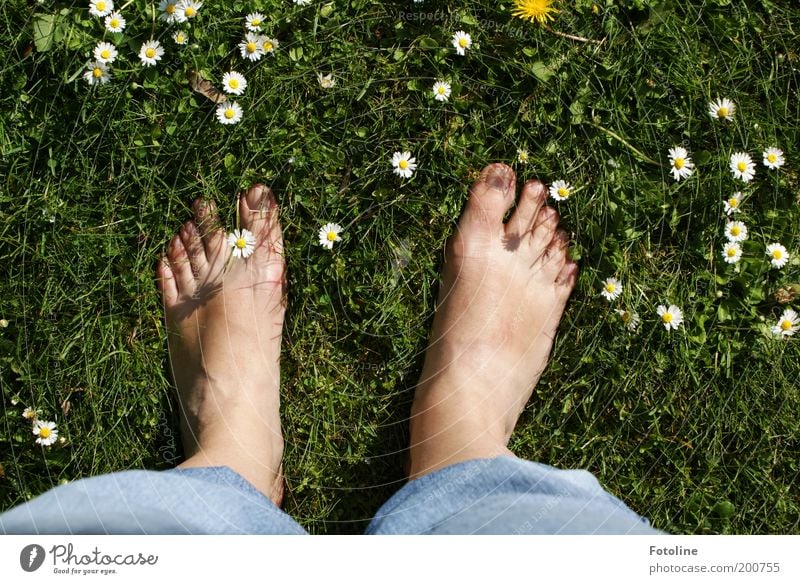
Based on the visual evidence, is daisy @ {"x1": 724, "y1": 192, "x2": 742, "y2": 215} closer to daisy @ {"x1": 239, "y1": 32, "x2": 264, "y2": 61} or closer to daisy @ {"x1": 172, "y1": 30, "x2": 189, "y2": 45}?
daisy @ {"x1": 239, "y1": 32, "x2": 264, "y2": 61}

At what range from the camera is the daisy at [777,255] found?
1712 millimetres

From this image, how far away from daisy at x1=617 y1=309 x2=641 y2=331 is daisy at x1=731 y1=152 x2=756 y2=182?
1.36ft

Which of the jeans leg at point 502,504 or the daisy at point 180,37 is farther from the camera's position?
the daisy at point 180,37

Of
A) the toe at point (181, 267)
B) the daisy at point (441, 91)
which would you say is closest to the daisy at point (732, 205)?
the daisy at point (441, 91)

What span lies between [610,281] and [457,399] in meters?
0.47

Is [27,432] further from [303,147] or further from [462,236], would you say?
[462,236]

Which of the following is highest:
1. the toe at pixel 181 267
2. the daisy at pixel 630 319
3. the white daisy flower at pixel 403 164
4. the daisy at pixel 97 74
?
the daisy at pixel 97 74

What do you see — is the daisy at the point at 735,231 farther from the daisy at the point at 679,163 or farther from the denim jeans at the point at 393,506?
the denim jeans at the point at 393,506

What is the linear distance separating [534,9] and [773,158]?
2.24ft

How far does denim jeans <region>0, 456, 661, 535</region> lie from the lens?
1.47m

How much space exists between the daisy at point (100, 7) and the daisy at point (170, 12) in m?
0.12

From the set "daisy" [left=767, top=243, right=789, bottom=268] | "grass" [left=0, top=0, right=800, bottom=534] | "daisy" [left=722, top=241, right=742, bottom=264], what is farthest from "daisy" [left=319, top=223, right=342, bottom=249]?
"daisy" [left=767, top=243, right=789, bottom=268]
